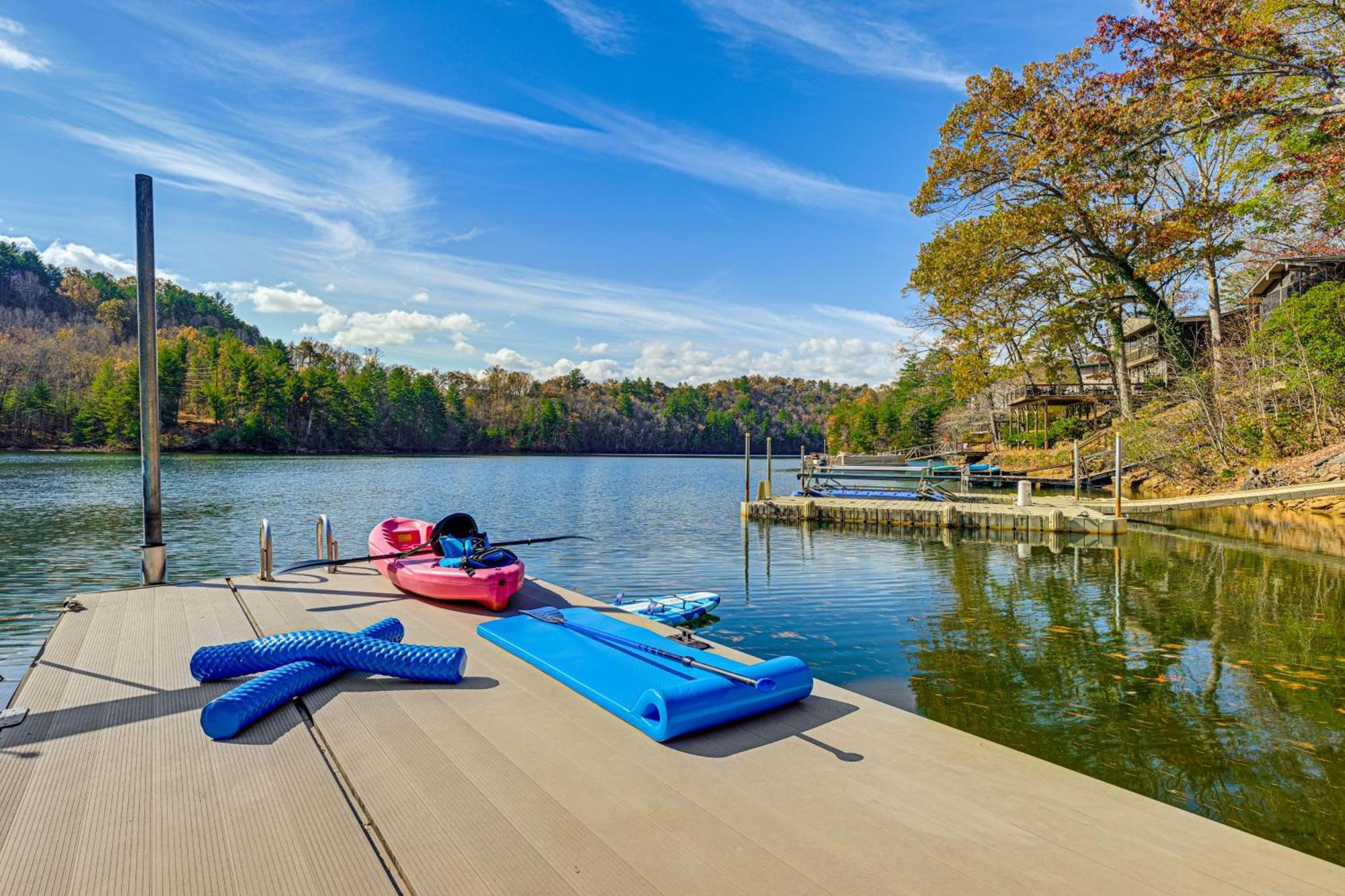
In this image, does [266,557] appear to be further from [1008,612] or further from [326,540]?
[1008,612]

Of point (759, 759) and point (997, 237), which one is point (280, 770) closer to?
point (759, 759)

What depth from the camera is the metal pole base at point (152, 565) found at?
758 cm

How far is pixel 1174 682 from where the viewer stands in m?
7.30

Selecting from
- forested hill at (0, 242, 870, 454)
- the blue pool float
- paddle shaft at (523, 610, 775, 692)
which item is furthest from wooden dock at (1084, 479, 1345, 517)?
forested hill at (0, 242, 870, 454)

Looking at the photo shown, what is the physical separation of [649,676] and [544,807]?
5.40 ft

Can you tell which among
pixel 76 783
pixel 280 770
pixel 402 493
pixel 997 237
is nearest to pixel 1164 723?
pixel 280 770

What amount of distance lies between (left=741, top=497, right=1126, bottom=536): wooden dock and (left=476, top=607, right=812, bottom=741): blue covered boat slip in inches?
637

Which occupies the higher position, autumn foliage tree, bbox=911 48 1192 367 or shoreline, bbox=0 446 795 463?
autumn foliage tree, bbox=911 48 1192 367

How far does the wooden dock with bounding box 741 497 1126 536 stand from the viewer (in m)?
18.3

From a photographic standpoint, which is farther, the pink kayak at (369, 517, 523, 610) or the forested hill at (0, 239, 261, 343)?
the forested hill at (0, 239, 261, 343)

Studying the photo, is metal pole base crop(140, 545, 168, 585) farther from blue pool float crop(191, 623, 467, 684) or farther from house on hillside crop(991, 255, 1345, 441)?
house on hillside crop(991, 255, 1345, 441)

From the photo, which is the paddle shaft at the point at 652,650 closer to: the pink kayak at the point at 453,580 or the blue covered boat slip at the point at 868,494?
the pink kayak at the point at 453,580

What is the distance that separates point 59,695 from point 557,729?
123 inches

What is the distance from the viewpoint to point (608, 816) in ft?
9.71
